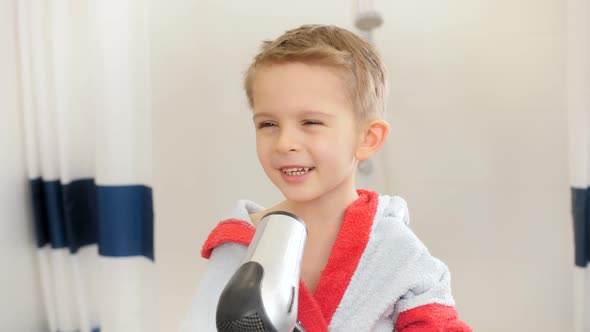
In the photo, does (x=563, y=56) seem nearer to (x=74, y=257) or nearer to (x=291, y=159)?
(x=291, y=159)

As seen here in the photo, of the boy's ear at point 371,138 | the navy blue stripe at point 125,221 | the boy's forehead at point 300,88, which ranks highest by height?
the boy's forehead at point 300,88

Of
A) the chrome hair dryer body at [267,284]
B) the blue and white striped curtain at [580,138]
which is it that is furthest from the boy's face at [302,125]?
→ the blue and white striped curtain at [580,138]

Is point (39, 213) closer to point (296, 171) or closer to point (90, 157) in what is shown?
point (90, 157)

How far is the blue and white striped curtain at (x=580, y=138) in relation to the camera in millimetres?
1099

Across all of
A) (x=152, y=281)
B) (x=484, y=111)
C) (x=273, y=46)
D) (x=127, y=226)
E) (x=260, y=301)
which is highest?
(x=273, y=46)

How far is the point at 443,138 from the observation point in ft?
4.36

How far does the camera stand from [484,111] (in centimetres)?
130

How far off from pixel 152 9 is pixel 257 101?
0.74 metres

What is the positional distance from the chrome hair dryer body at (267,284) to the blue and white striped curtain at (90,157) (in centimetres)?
83

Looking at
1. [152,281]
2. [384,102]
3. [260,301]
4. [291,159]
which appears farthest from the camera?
[152,281]

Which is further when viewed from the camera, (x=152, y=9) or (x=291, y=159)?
(x=152, y=9)

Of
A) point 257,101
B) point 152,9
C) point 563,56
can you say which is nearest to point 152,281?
point 152,9

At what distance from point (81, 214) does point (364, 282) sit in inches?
34.1

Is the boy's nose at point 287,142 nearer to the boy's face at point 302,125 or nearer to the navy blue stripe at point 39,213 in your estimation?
the boy's face at point 302,125
